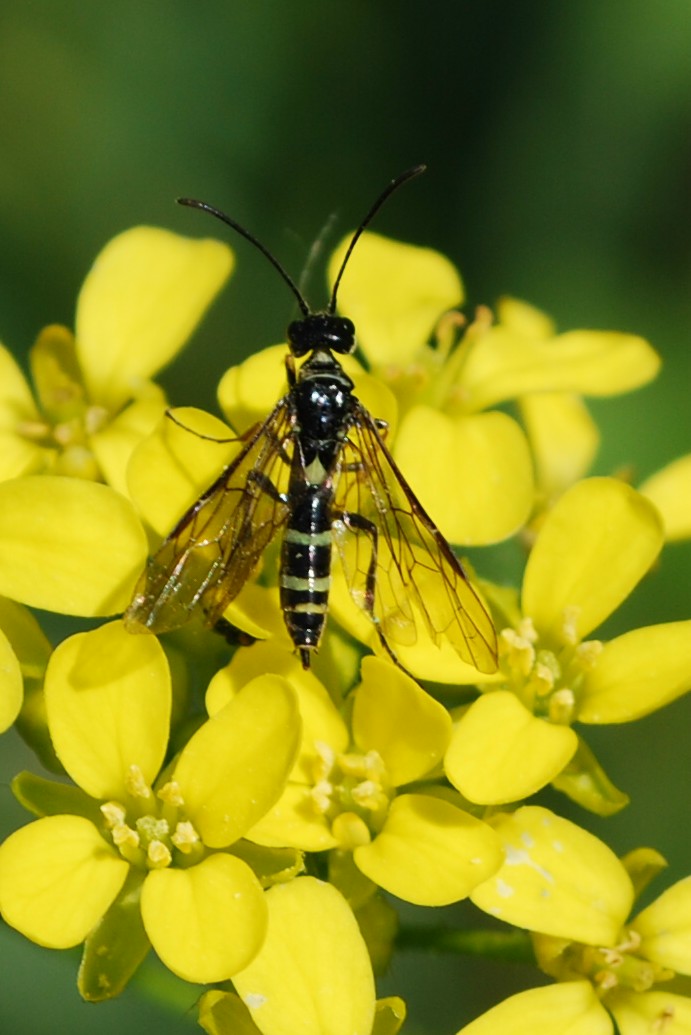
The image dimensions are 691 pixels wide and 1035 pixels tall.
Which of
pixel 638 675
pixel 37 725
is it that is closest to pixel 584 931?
pixel 638 675

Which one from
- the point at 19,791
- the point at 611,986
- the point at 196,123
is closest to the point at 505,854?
the point at 611,986

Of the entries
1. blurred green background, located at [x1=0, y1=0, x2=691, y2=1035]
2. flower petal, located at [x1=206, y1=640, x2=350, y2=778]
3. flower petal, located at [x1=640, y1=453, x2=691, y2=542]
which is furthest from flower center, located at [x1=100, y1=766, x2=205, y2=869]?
blurred green background, located at [x1=0, y1=0, x2=691, y2=1035]

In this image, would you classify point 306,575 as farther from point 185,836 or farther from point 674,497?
point 674,497

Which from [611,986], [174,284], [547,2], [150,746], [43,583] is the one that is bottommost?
[611,986]

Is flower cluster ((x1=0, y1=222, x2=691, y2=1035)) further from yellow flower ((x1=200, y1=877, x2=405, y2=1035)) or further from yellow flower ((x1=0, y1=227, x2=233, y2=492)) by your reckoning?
yellow flower ((x1=0, y1=227, x2=233, y2=492))

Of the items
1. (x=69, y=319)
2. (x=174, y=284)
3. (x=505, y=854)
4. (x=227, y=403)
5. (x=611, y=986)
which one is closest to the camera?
(x=505, y=854)

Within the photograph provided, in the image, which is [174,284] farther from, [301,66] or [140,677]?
[301,66]

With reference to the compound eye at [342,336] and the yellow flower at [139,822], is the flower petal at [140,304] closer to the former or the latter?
the compound eye at [342,336]
